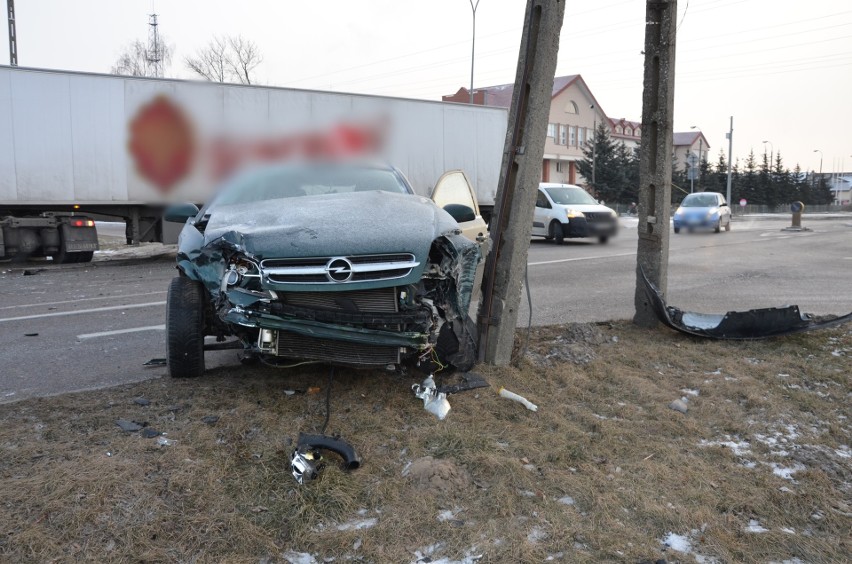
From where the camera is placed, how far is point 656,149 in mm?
6312

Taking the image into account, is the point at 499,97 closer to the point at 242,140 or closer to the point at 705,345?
the point at 242,140

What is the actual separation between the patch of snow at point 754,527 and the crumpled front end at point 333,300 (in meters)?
1.88

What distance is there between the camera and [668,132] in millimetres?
6180

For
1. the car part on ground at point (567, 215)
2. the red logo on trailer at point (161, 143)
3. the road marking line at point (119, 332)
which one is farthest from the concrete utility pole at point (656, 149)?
the car part on ground at point (567, 215)

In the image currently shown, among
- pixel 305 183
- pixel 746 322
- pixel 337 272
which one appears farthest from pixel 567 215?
pixel 337 272

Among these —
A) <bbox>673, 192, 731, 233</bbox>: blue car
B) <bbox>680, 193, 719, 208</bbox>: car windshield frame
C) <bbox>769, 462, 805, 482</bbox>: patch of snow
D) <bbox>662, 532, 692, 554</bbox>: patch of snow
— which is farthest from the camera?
<bbox>680, 193, 719, 208</bbox>: car windshield frame

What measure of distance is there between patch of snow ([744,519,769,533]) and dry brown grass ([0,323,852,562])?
0.03m

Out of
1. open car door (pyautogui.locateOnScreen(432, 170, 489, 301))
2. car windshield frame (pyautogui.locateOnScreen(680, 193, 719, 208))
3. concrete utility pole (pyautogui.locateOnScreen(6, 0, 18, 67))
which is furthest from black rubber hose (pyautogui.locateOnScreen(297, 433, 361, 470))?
concrete utility pole (pyautogui.locateOnScreen(6, 0, 18, 67))

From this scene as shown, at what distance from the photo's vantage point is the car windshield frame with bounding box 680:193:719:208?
2512 centimetres

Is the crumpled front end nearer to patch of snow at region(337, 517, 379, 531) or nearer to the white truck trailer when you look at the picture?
patch of snow at region(337, 517, 379, 531)

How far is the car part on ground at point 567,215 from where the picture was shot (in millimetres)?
18688

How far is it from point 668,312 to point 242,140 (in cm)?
639

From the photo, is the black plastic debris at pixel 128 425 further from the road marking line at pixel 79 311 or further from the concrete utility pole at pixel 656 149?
the road marking line at pixel 79 311

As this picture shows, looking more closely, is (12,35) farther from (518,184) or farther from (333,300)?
(333,300)
